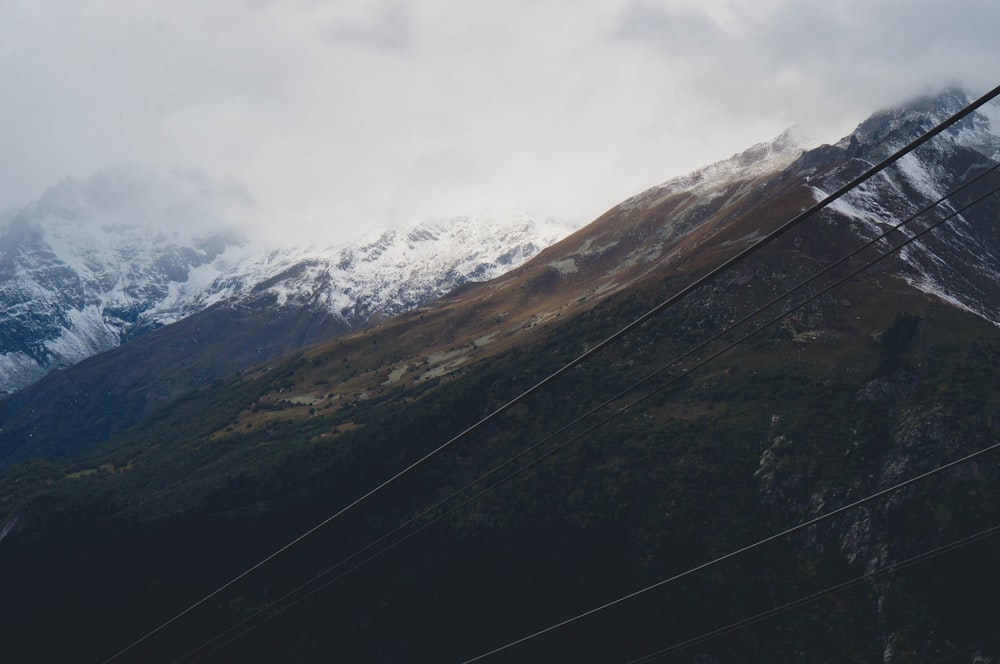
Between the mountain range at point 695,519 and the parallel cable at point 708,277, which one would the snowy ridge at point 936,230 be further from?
the parallel cable at point 708,277

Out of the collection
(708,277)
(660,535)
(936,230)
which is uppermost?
(708,277)

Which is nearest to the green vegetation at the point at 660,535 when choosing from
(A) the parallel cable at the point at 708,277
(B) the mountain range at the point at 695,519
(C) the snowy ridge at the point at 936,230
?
(B) the mountain range at the point at 695,519

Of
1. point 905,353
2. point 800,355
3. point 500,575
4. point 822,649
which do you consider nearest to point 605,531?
point 500,575

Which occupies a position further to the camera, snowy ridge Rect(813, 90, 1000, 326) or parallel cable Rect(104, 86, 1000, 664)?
snowy ridge Rect(813, 90, 1000, 326)

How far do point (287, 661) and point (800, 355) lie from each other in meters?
117

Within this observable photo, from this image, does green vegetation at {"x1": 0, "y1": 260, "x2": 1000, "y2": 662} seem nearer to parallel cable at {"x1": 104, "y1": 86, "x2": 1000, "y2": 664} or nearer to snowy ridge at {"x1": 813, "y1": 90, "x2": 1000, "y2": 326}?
snowy ridge at {"x1": 813, "y1": 90, "x2": 1000, "y2": 326}

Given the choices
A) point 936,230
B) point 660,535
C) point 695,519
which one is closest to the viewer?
point 695,519

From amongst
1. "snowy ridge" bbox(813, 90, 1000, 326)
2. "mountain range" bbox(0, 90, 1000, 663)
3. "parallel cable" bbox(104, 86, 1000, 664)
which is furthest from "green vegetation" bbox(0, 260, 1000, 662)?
"parallel cable" bbox(104, 86, 1000, 664)

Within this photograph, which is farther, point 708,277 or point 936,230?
point 936,230

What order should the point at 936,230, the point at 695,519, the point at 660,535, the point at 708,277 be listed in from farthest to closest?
the point at 936,230 < the point at 660,535 < the point at 695,519 < the point at 708,277

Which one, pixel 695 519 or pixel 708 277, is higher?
pixel 708 277

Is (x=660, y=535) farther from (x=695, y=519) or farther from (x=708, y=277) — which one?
(x=708, y=277)

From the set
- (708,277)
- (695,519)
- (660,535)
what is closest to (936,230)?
(695,519)

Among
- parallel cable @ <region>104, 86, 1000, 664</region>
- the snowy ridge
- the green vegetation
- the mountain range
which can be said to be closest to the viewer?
parallel cable @ <region>104, 86, 1000, 664</region>
